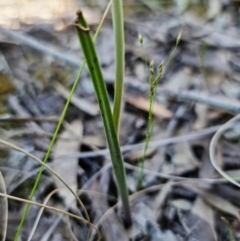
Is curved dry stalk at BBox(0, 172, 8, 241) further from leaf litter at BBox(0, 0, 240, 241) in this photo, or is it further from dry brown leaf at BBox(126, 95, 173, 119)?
dry brown leaf at BBox(126, 95, 173, 119)

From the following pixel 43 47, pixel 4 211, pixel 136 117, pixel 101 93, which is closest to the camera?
pixel 101 93

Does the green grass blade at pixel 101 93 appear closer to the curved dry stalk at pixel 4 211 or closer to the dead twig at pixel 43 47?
the curved dry stalk at pixel 4 211

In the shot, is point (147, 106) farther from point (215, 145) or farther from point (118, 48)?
point (118, 48)

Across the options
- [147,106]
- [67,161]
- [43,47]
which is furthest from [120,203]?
[43,47]

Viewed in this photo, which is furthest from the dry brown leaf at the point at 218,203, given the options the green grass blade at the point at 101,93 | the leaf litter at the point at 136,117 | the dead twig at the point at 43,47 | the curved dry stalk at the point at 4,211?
the dead twig at the point at 43,47

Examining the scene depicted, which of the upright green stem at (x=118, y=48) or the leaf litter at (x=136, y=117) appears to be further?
the leaf litter at (x=136, y=117)

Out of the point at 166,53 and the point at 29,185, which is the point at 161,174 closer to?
the point at 29,185
